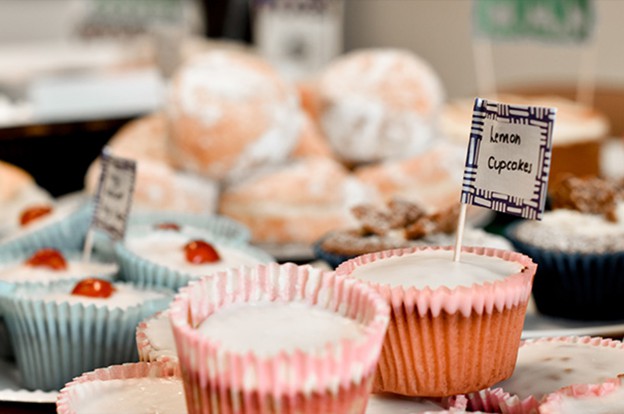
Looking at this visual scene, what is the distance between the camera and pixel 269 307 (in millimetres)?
1042

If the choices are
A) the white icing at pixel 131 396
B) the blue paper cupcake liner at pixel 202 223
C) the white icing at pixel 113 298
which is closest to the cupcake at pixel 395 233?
the blue paper cupcake liner at pixel 202 223

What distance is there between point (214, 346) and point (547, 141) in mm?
548

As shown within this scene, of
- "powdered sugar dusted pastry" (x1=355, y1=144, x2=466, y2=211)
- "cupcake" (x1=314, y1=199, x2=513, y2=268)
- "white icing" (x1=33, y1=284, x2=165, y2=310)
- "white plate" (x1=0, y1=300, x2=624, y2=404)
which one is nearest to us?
"white plate" (x1=0, y1=300, x2=624, y2=404)

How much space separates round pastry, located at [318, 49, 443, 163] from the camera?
126 inches

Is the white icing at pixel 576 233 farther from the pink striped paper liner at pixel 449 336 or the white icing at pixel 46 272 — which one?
the white icing at pixel 46 272

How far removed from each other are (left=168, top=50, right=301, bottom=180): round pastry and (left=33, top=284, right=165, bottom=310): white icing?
1152 millimetres

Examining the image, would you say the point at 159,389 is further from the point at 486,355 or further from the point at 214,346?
the point at 486,355

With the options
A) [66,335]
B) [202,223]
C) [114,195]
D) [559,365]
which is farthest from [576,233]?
[66,335]

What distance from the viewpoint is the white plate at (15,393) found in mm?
1509

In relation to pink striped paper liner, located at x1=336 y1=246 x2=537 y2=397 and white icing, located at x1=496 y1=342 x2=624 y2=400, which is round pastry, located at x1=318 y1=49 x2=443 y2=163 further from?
pink striped paper liner, located at x1=336 y1=246 x2=537 y2=397

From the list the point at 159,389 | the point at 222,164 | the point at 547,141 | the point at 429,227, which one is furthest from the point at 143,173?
A: the point at 547,141

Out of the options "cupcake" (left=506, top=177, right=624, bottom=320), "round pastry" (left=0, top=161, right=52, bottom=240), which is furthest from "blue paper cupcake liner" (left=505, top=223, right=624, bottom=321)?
"round pastry" (left=0, top=161, right=52, bottom=240)

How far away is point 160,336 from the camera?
1399 millimetres

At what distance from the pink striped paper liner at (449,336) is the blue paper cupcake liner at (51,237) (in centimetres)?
116
